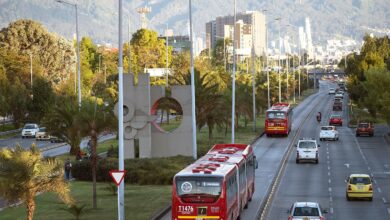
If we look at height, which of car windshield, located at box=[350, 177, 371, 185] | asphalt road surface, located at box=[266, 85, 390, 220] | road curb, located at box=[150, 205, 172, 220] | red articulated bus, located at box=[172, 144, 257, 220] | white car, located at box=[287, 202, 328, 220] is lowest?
asphalt road surface, located at box=[266, 85, 390, 220]

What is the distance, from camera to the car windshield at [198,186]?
31422mm

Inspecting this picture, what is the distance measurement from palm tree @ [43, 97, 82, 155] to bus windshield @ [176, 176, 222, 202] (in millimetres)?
10154

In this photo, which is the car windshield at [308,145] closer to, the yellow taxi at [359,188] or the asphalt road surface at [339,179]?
the asphalt road surface at [339,179]

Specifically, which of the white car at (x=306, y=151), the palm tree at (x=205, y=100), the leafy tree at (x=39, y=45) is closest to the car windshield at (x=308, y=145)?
the white car at (x=306, y=151)

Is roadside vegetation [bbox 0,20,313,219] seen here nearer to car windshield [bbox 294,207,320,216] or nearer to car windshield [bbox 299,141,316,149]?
car windshield [bbox 299,141,316,149]

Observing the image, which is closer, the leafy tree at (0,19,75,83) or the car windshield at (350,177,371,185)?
the car windshield at (350,177,371,185)

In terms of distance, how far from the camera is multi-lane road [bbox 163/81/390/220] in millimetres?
40938

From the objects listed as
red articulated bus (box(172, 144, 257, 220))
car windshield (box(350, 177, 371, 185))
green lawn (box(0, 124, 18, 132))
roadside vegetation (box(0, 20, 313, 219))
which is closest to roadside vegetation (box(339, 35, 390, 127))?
roadside vegetation (box(0, 20, 313, 219))

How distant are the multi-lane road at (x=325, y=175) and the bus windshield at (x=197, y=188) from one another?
686 centimetres

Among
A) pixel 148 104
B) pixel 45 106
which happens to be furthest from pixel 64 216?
pixel 45 106

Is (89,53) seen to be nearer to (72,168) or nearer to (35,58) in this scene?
(35,58)

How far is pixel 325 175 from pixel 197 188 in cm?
2615

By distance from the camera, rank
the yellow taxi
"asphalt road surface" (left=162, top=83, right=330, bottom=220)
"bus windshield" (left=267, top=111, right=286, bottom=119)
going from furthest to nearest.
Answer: "bus windshield" (left=267, top=111, right=286, bottom=119), the yellow taxi, "asphalt road surface" (left=162, top=83, right=330, bottom=220)

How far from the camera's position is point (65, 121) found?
49500mm
